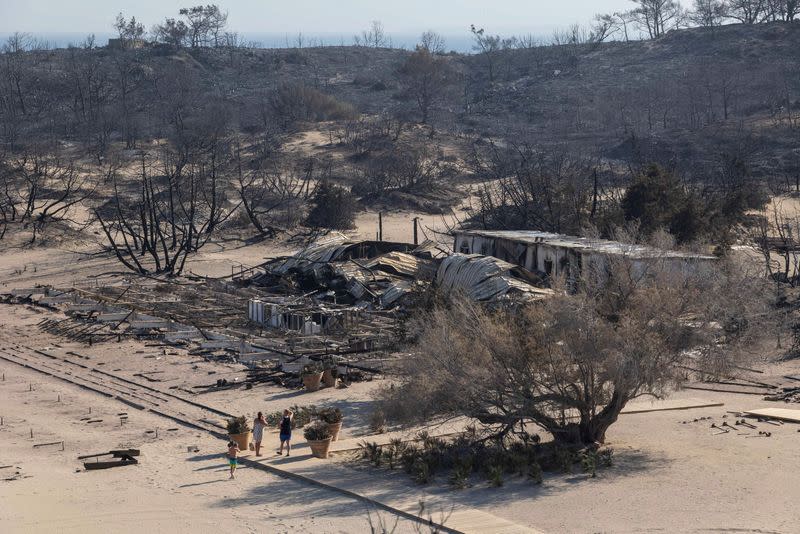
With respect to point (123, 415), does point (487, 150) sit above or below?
above

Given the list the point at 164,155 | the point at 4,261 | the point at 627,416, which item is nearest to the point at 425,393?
the point at 627,416

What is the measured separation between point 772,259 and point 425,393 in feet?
69.5

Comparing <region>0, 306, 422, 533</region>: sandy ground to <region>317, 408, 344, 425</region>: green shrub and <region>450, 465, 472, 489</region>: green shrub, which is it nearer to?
<region>450, 465, 472, 489</region>: green shrub

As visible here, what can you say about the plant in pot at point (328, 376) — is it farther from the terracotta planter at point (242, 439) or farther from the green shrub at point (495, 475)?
the green shrub at point (495, 475)

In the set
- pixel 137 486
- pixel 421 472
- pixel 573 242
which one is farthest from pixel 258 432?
pixel 573 242

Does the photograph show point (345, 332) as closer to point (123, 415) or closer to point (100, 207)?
point (123, 415)

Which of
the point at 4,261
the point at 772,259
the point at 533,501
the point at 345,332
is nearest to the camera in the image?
the point at 533,501

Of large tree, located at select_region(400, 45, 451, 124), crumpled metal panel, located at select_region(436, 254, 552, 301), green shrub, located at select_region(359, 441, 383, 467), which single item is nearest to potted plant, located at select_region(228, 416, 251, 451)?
green shrub, located at select_region(359, 441, 383, 467)

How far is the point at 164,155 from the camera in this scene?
54.3 meters

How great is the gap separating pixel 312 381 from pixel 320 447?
468 centimetres

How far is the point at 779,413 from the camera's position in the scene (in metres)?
19.5

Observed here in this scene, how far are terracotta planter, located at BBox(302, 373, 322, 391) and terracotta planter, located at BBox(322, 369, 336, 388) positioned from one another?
21 cm

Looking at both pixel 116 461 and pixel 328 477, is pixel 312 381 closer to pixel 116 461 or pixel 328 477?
pixel 116 461

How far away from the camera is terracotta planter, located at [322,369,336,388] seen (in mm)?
22672
